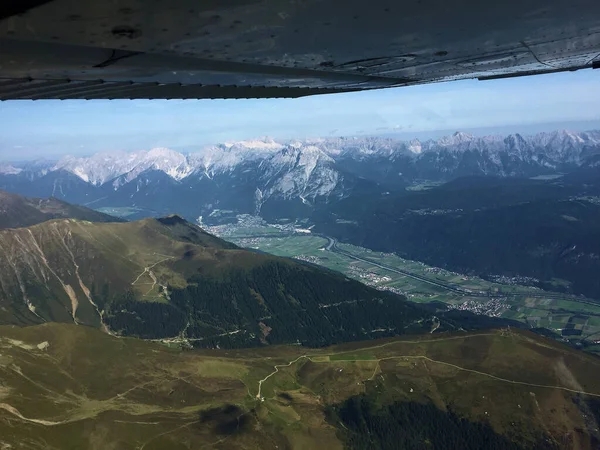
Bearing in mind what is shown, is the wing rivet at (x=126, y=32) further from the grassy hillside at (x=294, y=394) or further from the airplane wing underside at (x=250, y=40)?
the grassy hillside at (x=294, y=394)

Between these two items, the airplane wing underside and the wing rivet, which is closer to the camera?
the airplane wing underside

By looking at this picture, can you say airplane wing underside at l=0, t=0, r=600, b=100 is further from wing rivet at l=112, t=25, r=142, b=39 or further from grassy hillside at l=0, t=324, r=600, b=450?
grassy hillside at l=0, t=324, r=600, b=450

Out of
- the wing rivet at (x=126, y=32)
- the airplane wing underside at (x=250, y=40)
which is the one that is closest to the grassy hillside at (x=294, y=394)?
the airplane wing underside at (x=250, y=40)

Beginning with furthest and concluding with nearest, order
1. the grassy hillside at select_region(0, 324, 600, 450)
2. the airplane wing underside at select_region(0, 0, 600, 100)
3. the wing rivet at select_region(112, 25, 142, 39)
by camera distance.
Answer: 1. the grassy hillside at select_region(0, 324, 600, 450)
2. the wing rivet at select_region(112, 25, 142, 39)
3. the airplane wing underside at select_region(0, 0, 600, 100)

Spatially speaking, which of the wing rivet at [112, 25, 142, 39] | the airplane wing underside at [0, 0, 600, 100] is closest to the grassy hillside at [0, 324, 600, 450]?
the airplane wing underside at [0, 0, 600, 100]

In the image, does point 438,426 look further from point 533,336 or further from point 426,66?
point 426,66

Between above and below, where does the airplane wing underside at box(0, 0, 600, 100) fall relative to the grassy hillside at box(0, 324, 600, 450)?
above

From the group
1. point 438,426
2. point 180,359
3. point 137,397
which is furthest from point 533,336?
point 137,397
